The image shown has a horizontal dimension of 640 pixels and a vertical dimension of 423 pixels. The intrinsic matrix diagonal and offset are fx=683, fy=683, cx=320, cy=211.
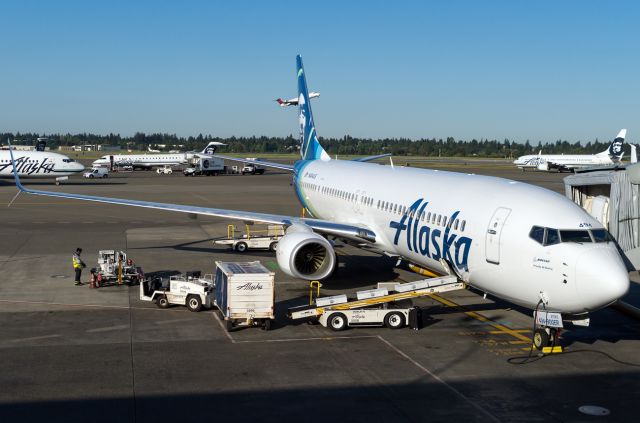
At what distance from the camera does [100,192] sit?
7250 centimetres

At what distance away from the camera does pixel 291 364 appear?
1769 cm

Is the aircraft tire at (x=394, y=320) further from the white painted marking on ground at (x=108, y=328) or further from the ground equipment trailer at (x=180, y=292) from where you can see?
the white painted marking on ground at (x=108, y=328)

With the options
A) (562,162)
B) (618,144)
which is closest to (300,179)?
(618,144)

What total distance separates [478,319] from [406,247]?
363 cm

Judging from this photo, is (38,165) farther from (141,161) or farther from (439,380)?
(439,380)

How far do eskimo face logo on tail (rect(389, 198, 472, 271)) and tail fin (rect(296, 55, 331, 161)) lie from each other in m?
16.7

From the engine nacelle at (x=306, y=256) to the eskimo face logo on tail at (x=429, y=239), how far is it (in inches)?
108

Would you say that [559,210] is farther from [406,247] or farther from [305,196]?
[305,196]

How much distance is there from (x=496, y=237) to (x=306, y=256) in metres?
8.06

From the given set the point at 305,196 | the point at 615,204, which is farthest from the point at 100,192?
the point at 615,204

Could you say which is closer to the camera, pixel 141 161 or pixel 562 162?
pixel 141 161

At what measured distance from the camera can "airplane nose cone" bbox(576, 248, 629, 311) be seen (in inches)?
657

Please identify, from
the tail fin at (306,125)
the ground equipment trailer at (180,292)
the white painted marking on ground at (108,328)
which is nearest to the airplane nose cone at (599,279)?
the ground equipment trailer at (180,292)

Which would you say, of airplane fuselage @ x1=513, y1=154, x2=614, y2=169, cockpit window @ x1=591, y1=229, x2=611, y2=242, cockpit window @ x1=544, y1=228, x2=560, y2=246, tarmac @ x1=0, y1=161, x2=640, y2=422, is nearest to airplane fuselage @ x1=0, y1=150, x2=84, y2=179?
tarmac @ x1=0, y1=161, x2=640, y2=422
